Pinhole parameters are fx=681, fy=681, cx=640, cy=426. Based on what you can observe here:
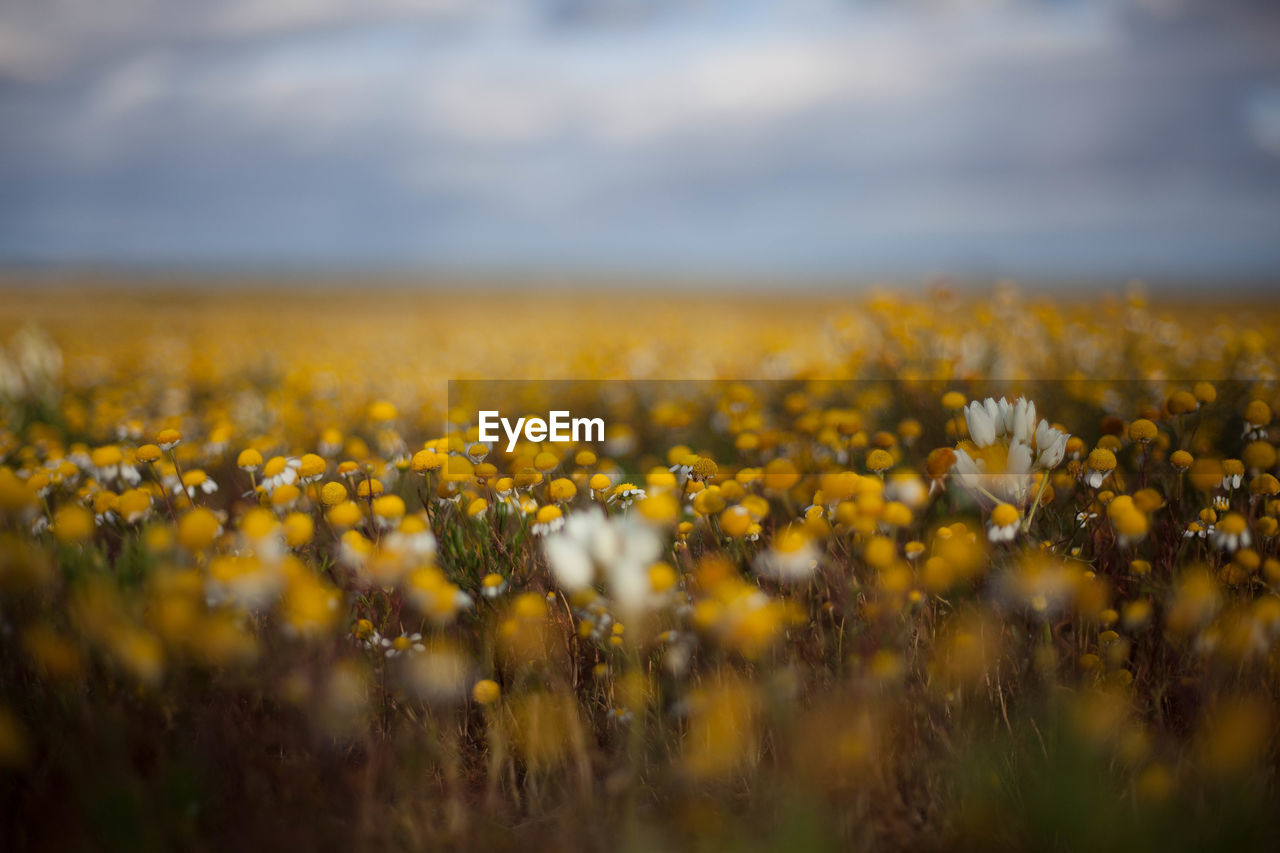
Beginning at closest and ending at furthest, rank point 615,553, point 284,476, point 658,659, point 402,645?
point 615,553 < point 402,645 < point 658,659 < point 284,476

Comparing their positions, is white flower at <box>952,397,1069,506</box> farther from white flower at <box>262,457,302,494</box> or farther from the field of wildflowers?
white flower at <box>262,457,302,494</box>

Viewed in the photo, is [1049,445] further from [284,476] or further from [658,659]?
[284,476]

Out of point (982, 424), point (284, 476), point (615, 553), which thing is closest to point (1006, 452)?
point (982, 424)

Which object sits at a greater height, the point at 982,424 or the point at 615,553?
the point at 982,424

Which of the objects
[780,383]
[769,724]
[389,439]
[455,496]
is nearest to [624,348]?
[780,383]

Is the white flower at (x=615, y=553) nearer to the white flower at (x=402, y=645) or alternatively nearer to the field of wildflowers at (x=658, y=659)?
the field of wildflowers at (x=658, y=659)

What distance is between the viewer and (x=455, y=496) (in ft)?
8.45

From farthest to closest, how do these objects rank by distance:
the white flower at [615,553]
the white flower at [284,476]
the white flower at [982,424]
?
the white flower at [284,476], the white flower at [982,424], the white flower at [615,553]

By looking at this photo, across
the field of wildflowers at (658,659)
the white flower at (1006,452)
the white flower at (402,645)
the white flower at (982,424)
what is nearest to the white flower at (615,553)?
the field of wildflowers at (658,659)

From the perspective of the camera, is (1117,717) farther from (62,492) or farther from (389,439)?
(62,492)

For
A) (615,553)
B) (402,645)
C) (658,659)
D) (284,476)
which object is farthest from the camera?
(284,476)

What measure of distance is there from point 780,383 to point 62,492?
4.54m

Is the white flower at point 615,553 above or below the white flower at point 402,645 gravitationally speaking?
above

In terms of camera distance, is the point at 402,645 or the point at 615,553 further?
the point at 402,645
